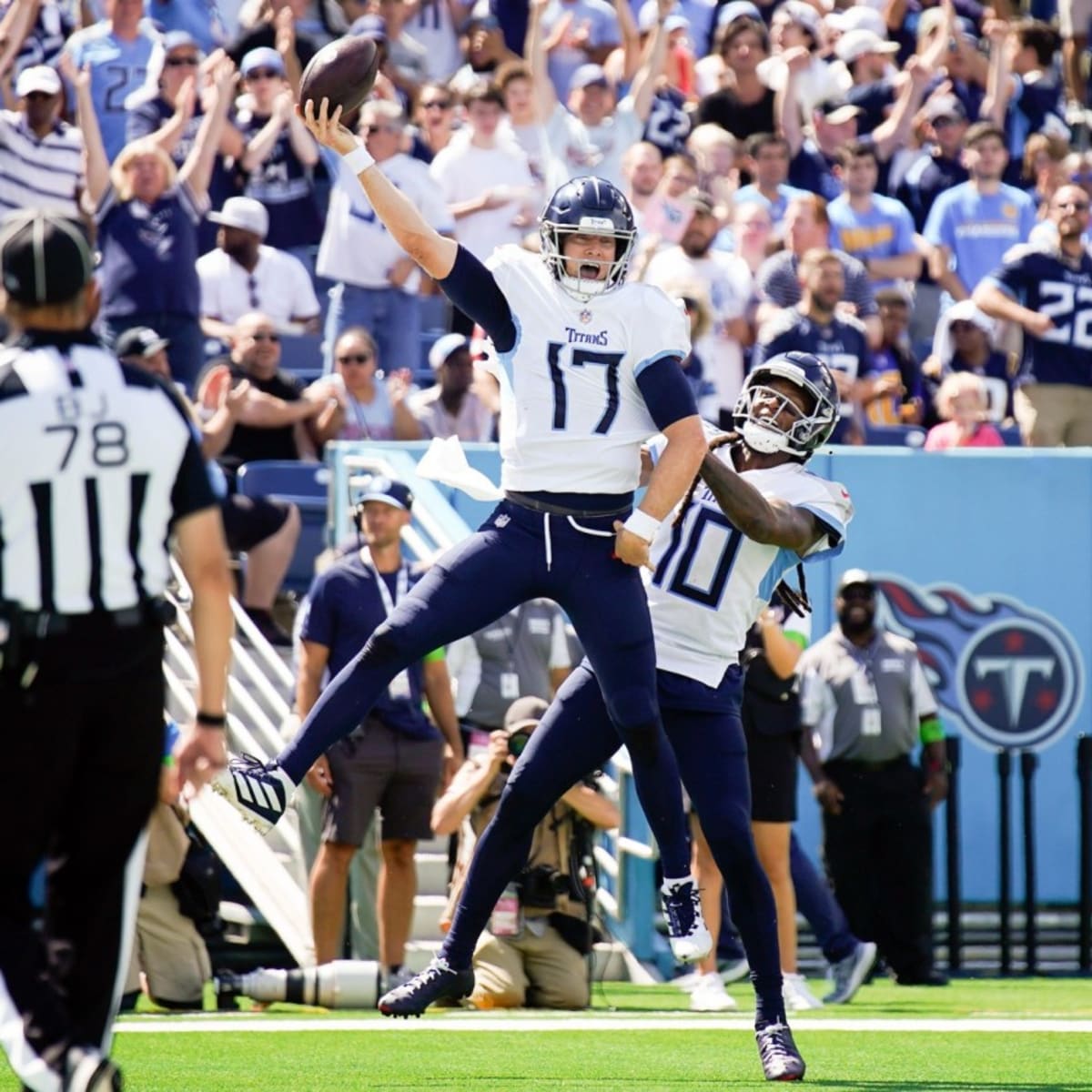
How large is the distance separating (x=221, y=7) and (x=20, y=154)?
3.84m

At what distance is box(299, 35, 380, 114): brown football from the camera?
21.4ft

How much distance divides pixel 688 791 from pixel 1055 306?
23.8 feet

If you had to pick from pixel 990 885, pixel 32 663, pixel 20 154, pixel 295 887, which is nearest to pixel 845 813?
pixel 990 885

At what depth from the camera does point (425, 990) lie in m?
6.77

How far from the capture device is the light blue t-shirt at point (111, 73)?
13938 mm

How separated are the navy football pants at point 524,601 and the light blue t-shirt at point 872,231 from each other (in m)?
8.50

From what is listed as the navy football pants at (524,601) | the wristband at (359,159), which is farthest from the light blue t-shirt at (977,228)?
the wristband at (359,159)

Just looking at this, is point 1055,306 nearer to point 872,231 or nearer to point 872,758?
point 872,231

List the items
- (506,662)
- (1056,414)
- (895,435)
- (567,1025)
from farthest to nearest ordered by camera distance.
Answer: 1. (895,435)
2. (1056,414)
3. (506,662)
4. (567,1025)

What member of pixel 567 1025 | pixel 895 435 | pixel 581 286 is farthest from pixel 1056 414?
pixel 581 286

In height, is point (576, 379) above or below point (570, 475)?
above

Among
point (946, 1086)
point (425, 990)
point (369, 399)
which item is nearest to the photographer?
point (946, 1086)

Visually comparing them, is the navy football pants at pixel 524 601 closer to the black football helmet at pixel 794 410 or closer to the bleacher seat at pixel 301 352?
the black football helmet at pixel 794 410

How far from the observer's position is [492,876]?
22.5 ft
